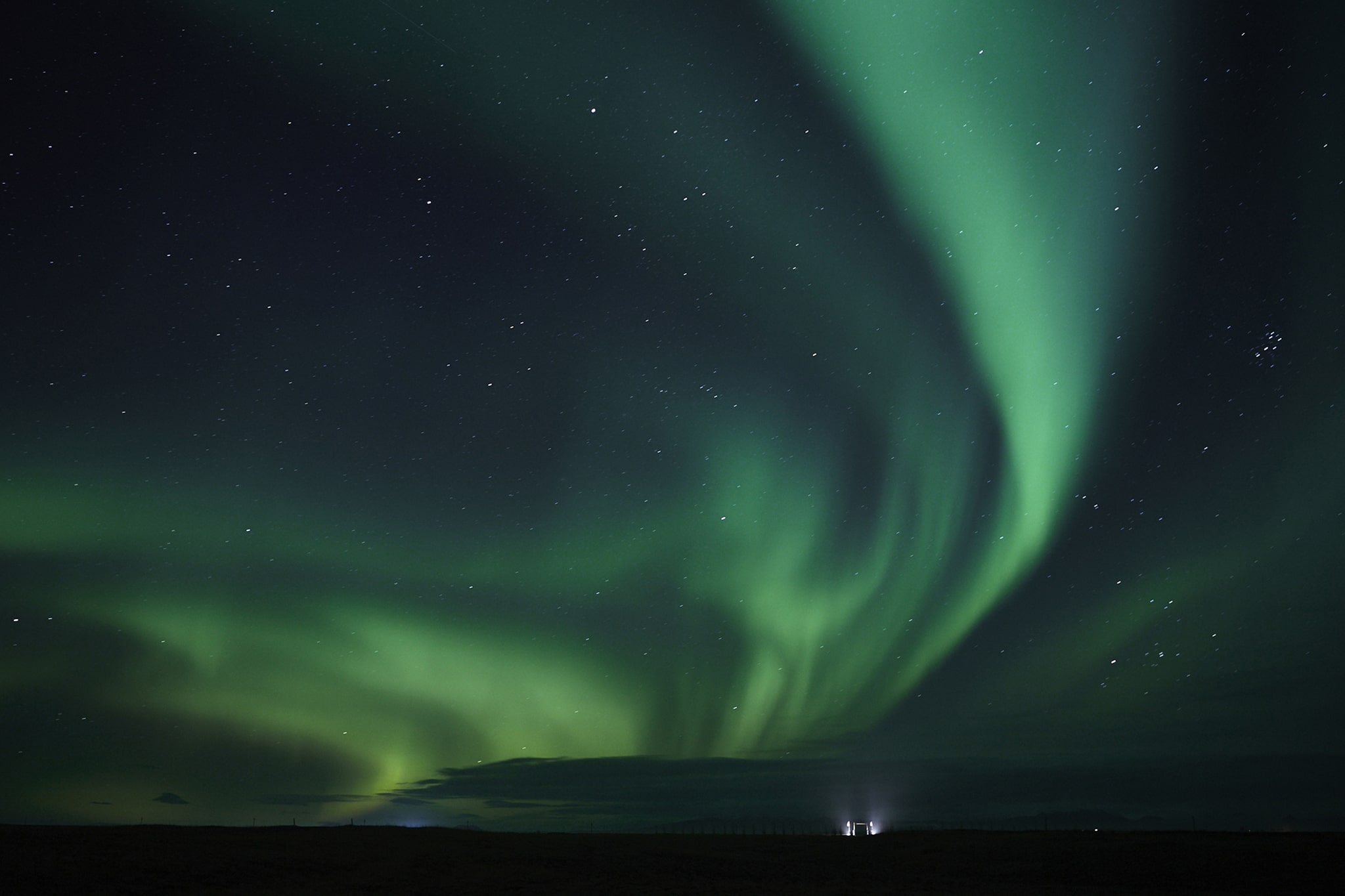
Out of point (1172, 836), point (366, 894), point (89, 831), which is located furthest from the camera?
point (1172, 836)

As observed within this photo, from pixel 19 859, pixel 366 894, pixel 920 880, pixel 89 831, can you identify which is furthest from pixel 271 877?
pixel 920 880

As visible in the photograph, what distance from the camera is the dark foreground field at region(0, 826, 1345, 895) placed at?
1266 inches

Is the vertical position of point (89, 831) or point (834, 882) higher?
point (89, 831)

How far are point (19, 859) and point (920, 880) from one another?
1399 inches

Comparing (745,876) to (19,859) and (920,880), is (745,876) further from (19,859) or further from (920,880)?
(19,859)

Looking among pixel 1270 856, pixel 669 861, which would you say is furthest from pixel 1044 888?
pixel 669 861

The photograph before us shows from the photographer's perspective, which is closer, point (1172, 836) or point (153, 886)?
point (153, 886)

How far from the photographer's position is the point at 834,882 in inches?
1578

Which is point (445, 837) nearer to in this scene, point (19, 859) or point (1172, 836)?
point (19, 859)

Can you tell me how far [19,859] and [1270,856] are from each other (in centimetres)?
5109

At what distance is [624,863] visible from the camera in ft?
147

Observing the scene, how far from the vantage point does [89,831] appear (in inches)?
1535

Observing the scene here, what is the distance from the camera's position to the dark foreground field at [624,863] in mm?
32156

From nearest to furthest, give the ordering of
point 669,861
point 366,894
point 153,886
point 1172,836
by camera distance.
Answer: point 153,886 → point 366,894 → point 669,861 → point 1172,836
